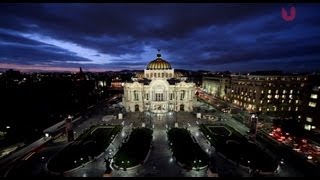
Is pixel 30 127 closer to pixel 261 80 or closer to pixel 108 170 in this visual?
pixel 108 170

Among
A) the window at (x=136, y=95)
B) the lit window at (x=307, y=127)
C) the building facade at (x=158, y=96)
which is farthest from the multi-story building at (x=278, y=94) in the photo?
the window at (x=136, y=95)

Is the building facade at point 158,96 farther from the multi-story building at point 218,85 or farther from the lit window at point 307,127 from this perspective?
the lit window at point 307,127

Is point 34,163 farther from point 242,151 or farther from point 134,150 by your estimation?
point 242,151

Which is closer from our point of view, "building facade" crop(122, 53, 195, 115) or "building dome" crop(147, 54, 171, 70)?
"building facade" crop(122, 53, 195, 115)

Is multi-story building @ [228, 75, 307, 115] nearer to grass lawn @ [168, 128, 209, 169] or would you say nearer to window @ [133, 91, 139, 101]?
grass lawn @ [168, 128, 209, 169]

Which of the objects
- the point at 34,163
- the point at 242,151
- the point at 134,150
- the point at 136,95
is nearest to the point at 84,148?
the point at 34,163

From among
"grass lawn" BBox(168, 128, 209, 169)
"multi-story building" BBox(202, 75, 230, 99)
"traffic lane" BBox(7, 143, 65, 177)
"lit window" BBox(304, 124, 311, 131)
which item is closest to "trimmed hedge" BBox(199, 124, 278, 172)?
"grass lawn" BBox(168, 128, 209, 169)

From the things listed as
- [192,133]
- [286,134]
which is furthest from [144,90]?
[286,134]
